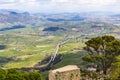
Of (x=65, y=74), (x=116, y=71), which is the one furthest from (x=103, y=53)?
(x=65, y=74)

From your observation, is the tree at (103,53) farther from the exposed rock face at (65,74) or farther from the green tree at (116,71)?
the exposed rock face at (65,74)

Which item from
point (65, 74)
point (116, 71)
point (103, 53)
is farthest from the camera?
point (103, 53)

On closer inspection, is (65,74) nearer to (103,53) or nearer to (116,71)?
(116,71)

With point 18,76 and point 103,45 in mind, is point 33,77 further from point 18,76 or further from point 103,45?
point 103,45

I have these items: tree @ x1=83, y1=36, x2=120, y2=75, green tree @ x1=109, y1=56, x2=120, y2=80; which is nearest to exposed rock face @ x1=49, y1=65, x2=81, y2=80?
tree @ x1=83, y1=36, x2=120, y2=75

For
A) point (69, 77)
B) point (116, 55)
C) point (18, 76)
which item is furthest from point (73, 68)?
point (18, 76)

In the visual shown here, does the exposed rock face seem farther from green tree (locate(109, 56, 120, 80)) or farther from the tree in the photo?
green tree (locate(109, 56, 120, 80))

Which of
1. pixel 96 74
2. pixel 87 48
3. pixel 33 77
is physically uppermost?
pixel 87 48

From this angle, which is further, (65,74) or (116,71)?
(116,71)

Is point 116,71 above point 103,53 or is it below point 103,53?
below
